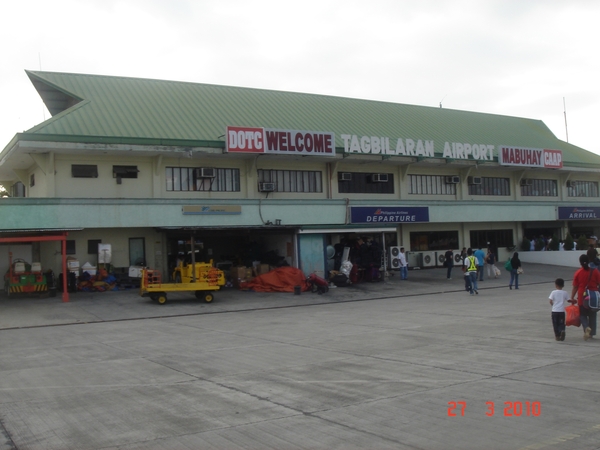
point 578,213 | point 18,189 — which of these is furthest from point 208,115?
point 578,213

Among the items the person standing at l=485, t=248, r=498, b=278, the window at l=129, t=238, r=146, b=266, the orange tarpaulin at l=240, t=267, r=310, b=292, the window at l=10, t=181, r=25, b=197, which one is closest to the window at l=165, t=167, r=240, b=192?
the window at l=129, t=238, r=146, b=266

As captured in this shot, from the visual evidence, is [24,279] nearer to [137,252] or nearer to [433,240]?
[137,252]

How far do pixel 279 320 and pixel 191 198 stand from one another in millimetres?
10856

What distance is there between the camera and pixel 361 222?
32.3m

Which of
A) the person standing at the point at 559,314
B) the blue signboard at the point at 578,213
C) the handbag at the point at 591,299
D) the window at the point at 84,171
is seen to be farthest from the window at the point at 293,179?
the handbag at the point at 591,299

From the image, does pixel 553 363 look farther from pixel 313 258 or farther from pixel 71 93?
pixel 71 93

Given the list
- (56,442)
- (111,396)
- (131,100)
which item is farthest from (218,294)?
(56,442)

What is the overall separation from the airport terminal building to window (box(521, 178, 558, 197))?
17 cm

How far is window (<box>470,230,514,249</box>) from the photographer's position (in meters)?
40.0

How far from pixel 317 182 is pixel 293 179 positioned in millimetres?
1512

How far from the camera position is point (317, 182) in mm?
33406

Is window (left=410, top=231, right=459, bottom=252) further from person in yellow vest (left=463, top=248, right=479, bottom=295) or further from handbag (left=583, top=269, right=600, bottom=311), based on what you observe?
handbag (left=583, top=269, right=600, bottom=311)

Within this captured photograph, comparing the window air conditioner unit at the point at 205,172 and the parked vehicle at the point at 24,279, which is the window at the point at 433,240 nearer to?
the window air conditioner unit at the point at 205,172

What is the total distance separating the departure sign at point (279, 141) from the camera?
93.8 ft
